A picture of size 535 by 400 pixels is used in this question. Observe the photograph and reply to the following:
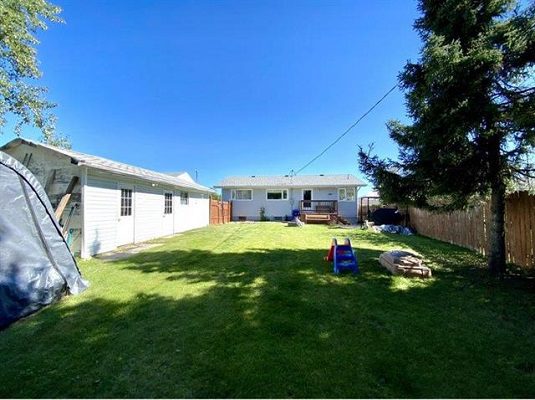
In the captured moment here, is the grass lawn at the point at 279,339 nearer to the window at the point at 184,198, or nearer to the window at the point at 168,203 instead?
the window at the point at 168,203

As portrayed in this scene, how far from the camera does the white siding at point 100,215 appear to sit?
8.07 metres

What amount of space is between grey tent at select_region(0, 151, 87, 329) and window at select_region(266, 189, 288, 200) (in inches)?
771

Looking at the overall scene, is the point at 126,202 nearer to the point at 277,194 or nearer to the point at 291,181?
the point at 277,194

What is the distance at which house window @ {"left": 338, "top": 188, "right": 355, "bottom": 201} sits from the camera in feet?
74.7

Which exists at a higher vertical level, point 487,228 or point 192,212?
point 192,212

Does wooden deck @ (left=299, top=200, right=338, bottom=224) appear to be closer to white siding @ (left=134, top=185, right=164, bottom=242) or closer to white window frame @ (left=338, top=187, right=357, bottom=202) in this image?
white window frame @ (left=338, top=187, right=357, bottom=202)

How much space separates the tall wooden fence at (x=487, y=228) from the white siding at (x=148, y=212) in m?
11.7

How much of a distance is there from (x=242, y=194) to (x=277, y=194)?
3.18 m

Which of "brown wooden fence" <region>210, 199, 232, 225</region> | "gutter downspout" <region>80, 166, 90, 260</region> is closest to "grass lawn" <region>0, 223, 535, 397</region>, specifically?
"gutter downspout" <region>80, 166, 90, 260</region>

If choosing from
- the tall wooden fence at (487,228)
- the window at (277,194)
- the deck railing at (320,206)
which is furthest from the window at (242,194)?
the tall wooden fence at (487,228)

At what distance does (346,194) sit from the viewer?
902 inches

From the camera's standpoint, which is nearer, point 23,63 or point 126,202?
point 126,202

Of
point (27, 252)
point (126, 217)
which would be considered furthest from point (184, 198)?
point (27, 252)

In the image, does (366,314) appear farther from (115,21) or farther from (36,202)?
(115,21)
